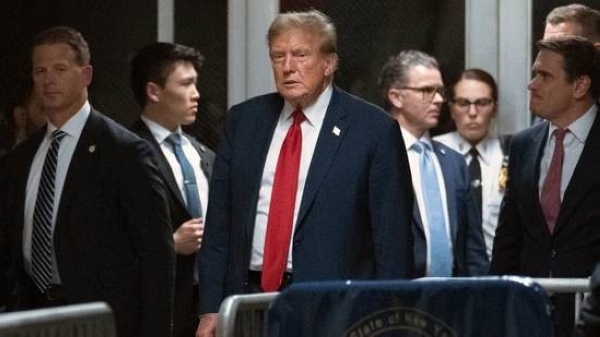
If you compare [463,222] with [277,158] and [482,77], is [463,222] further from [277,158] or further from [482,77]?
[277,158]

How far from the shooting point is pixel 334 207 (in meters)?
7.14

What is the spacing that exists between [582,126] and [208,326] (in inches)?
71.3

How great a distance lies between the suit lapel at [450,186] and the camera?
30.0 feet

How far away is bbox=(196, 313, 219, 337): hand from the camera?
23.3 feet

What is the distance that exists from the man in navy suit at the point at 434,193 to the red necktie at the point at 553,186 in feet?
4.01

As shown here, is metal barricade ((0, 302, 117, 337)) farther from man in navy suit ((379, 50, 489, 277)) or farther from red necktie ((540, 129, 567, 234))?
man in navy suit ((379, 50, 489, 277))

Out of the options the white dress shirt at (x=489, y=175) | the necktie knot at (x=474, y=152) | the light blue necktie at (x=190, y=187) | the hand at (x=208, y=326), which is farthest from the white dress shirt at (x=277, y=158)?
the necktie knot at (x=474, y=152)

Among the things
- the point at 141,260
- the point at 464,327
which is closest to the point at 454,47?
the point at 141,260

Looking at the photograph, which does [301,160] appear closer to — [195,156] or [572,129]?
[572,129]

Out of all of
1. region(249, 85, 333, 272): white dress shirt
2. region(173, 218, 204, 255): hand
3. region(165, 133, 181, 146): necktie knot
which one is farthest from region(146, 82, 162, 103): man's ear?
region(249, 85, 333, 272): white dress shirt

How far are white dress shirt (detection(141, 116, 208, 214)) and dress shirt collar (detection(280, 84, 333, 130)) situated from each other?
1626 mm

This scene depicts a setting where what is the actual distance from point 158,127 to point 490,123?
1823 mm

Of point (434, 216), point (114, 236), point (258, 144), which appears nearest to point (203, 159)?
point (434, 216)

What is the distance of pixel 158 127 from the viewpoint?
357 inches
